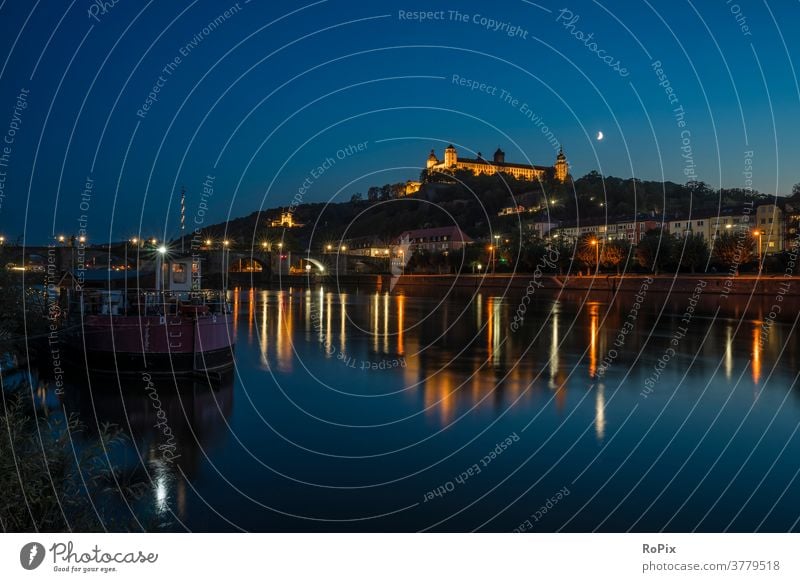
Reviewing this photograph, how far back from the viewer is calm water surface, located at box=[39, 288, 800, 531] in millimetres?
8461

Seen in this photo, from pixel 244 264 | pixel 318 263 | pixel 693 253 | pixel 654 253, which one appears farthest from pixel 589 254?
pixel 244 264

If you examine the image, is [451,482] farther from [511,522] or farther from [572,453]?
[572,453]

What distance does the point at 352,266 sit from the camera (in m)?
107

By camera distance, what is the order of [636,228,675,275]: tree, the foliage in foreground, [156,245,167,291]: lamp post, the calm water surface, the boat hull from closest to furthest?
1. the foliage in foreground
2. the calm water surface
3. the boat hull
4. [156,245,167,291]: lamp post
5. [636,228,675,275]: tree

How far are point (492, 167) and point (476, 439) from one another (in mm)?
140032

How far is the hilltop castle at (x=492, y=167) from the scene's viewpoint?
143875 mm

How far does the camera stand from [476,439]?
39.1ft

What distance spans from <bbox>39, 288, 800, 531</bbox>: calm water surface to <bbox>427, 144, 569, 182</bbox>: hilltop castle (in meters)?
121

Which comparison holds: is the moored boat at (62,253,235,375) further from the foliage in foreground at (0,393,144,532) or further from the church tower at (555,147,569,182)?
the church tower at (555,147,569,182)

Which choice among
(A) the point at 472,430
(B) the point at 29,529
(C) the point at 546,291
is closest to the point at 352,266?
(C) the point at 546,291

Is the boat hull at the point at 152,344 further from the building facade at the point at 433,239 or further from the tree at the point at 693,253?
the building facade at the point at 433,239

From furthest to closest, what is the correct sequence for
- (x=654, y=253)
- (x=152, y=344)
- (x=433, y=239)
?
(x=433, y=239) → (x=654, y=253) → (x=152, y=344)

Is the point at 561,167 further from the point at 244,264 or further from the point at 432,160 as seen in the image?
the point at 244,264

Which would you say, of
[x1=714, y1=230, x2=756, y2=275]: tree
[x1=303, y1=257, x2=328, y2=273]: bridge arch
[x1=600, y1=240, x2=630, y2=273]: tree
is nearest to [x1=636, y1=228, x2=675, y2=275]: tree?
[x1=600, y1=240, x2=630, y2=273]: tree
